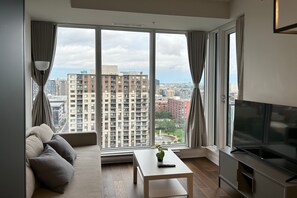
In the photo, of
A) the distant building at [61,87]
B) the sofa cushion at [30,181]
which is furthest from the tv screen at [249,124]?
the distant building at [61,87]

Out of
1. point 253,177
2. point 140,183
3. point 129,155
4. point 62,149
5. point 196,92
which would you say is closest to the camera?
point 253,177

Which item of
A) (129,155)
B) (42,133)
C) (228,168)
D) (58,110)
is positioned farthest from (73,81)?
(228,168)

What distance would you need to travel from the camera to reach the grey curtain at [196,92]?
14.6 ft

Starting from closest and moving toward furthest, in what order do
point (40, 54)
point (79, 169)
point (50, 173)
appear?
point (50, 173)
point (79, 169)
point (40, 54)

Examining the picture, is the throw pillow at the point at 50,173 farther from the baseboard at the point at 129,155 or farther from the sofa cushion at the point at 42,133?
the baseboard at the point at 129,155

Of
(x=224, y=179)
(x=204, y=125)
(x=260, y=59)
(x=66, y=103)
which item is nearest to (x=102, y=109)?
(x=66, y=103)

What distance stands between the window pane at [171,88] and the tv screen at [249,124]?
5.22ft

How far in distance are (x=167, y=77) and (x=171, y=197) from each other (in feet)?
8.16

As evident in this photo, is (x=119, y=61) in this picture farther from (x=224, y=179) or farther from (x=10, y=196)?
(x=10, y=196)

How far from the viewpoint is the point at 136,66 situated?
14.5 ft

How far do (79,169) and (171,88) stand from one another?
2.53 meters

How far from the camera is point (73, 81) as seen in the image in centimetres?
419

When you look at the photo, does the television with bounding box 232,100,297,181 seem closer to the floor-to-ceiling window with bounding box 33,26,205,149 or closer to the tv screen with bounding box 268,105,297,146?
the tv screen with bounding box 268,105,297,146

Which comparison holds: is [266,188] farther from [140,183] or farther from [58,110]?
[58,110]
